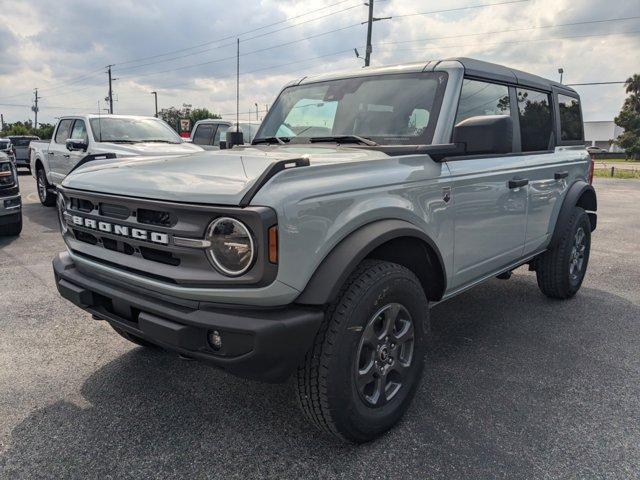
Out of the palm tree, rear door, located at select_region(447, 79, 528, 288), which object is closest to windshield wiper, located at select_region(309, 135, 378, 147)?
rear door, located at select_region(447, 79, 528, 288)

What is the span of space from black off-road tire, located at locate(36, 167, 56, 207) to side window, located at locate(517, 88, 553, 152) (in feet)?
32.4

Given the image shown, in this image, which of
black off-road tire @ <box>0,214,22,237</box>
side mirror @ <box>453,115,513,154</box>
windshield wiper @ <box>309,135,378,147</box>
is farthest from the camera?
black off-road tire @ <box>0,214,22,237</box>

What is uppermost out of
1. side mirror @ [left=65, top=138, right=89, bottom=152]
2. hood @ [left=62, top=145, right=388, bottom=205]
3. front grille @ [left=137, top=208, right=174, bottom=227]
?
side mirror @ [left=65, top=138, right=89, bottom=152]

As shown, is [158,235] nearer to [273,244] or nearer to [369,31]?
[273,244]

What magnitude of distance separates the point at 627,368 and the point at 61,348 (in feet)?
12.4

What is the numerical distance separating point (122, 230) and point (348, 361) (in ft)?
3.95

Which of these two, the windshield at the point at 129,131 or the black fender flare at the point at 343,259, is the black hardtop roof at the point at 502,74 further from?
the windshield at the point at 129,131

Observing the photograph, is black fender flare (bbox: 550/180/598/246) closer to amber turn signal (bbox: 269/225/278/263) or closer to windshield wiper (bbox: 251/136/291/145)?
windshield wiper (bbox: 251/136/291/145)

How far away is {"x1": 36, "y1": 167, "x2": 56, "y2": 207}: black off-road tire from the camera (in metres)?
10.9

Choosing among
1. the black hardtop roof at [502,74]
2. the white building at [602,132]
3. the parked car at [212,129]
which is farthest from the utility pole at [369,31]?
the white building at [602,132]

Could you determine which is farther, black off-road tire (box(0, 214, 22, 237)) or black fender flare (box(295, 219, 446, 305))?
black off-road tire (box(0, 214, 22, 237))

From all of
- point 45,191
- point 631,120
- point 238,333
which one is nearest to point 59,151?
point 45,191

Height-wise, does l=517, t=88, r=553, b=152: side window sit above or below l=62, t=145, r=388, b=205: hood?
→ above

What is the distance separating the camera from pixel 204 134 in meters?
13.3
